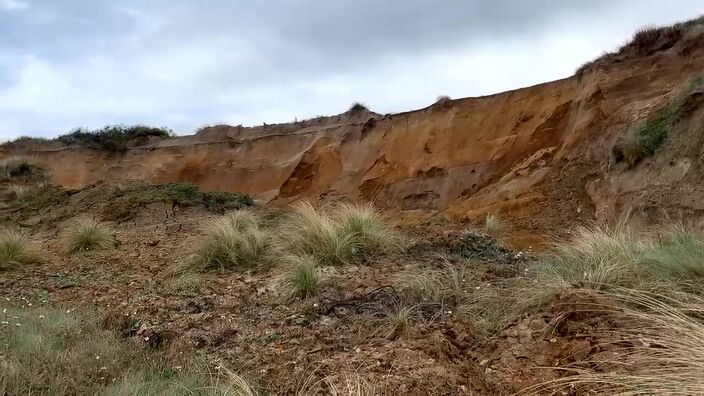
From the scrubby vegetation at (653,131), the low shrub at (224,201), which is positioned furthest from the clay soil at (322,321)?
the low shrub at (224,201)

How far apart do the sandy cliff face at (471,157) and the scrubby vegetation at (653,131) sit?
0.19m

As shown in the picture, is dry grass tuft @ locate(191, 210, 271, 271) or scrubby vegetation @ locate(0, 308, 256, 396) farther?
dry grass tuft @ locate(191, 210, 271, 271)

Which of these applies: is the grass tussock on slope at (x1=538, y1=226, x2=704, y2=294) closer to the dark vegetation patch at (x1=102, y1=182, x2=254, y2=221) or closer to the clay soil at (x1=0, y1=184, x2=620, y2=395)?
the clay soil at (x1=0, y1=184, x2=620, y2=395)

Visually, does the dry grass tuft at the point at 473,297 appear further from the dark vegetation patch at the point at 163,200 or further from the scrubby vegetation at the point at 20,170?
the scrubby vegetation at the point at 20,170

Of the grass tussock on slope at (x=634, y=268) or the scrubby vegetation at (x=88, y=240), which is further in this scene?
the scrubby vegetation at (x=88, y=240)

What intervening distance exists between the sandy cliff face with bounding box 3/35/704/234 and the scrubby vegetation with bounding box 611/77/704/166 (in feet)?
0.61

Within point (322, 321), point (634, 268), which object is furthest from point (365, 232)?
point (634, 268)

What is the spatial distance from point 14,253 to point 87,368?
5.78 m

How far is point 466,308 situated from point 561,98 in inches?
452

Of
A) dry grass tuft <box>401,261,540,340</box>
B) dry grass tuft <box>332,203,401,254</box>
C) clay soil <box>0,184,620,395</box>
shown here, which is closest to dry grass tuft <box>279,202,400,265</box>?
dry grass tuft <box>332,203,401,254</box>

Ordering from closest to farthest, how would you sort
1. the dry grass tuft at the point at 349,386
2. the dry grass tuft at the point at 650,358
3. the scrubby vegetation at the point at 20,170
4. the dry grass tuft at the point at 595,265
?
1. the dry grass tuft at the point at 650,358
2. the dry grass tuft at the point at 349,386
3. the dry grass tuft at the point at 595,265
4. the scrubby vegetation at the point at 20,170

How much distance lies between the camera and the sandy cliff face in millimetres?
11906

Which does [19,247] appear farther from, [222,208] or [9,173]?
[9,173]

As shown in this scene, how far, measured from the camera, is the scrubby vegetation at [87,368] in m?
3.46
